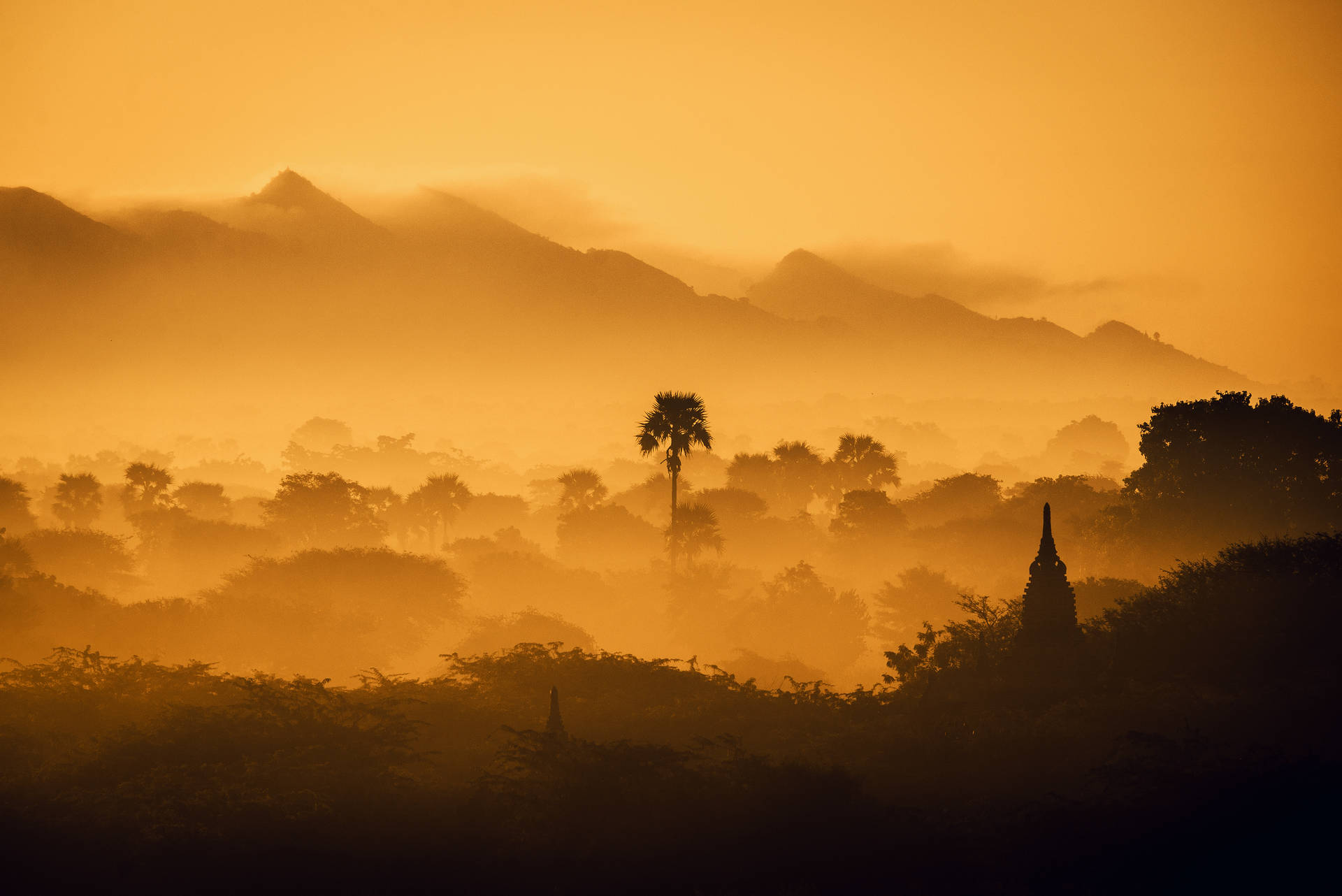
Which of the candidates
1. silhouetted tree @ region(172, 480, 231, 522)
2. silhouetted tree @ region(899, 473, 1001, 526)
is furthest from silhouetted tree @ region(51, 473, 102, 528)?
silhouetted tree @ region(899, 473, 1001, 526)

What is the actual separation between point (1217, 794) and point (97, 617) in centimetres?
5171

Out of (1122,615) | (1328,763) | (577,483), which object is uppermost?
(577,483)

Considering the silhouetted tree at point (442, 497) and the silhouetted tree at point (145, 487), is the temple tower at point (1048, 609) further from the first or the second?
the silhouetted tree at point (145, 487)

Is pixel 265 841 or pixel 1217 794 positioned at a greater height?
pixel 1217 794

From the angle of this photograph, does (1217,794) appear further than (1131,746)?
No

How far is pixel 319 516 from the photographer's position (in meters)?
78.8

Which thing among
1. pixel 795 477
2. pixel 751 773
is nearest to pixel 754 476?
pixel 795 477

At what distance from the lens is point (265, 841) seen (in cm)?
2170

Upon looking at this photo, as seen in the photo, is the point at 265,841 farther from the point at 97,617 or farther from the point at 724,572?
the point at 724,572

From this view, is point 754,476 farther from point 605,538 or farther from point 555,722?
point 555,722

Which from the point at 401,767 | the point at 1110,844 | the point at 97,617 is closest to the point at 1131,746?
the point at 1110,844

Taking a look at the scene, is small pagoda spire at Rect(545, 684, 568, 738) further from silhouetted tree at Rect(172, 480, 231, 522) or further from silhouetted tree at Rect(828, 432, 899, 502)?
silhouetted tree at Rect(172, 480, 231, 522)

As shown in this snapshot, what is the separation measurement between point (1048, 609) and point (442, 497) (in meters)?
70.6

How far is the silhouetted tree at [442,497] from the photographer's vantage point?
90.5 meters
